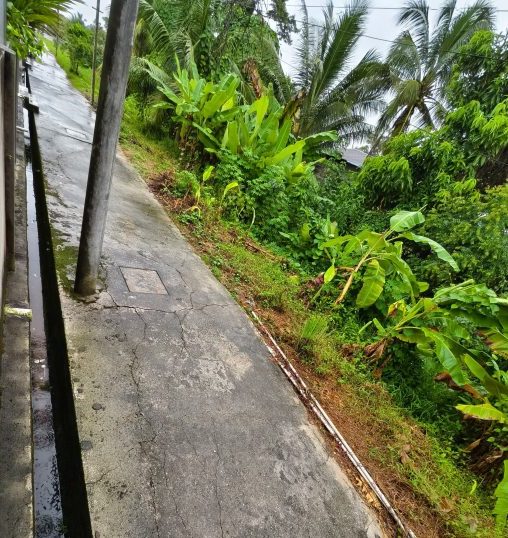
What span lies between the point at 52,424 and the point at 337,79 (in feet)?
35.1

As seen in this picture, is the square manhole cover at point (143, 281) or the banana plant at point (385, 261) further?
the banana plant at point (385, 261)

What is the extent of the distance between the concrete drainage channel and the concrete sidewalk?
115mm

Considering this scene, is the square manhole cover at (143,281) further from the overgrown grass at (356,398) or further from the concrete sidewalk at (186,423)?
the overgrown grass at (356,398)

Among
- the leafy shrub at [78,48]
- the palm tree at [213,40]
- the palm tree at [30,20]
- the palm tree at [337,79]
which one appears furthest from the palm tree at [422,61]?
the leafy shrub at [78,48]

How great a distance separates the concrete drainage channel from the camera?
5.66 ft

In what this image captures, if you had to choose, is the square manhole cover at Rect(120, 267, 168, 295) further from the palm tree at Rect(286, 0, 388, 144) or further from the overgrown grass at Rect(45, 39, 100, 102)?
the overgrown grass at Rect(45, 39, 100, 102)

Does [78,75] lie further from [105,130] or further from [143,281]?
[105,130]

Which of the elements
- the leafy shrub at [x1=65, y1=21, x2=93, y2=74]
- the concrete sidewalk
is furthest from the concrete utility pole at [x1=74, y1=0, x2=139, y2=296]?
the leafy shrub at [x1=65, y1=21, x2=93, y2=74]

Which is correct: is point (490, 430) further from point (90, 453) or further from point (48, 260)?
point (48, 260)

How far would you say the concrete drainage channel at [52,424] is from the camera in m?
1.73

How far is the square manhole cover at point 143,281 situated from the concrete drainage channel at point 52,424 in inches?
25.3

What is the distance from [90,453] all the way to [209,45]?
9621mm

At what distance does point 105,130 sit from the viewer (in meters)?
2.33

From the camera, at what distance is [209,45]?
8641 millimetres
